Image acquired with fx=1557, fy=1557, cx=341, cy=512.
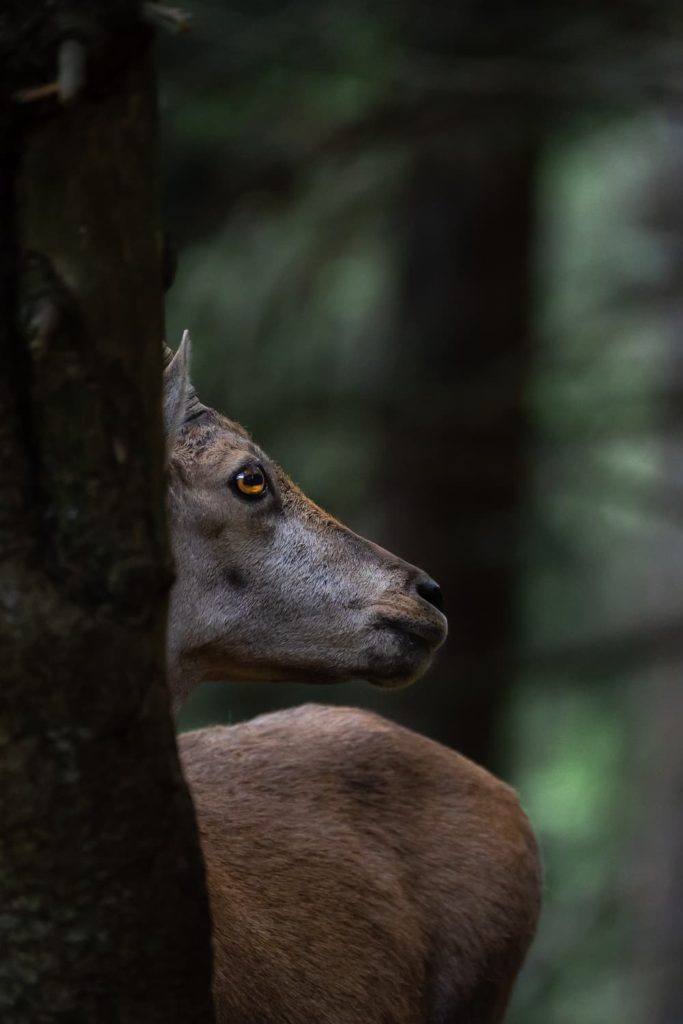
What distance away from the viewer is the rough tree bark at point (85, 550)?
2680mm

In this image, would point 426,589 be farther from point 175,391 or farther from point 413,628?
point 175,391

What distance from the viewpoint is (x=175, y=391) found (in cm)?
487

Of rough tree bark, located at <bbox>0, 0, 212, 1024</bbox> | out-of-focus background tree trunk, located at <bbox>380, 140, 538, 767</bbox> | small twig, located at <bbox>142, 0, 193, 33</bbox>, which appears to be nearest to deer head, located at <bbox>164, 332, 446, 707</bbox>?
rough tree bark, located at <bbox>0, 0, 212, 1024</bbox>

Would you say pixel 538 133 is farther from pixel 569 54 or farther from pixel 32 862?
pixel 32 862

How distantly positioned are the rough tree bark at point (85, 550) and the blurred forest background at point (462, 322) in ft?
20.5

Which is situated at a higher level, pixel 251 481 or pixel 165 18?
pixel 165 18

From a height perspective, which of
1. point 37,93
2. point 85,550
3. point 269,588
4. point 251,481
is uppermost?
point 37,93

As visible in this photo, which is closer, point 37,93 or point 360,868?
point 37,93

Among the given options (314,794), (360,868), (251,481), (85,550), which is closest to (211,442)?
(251,481)

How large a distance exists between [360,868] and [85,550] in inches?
120

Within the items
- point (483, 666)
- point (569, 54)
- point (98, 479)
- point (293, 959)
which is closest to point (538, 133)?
point (569, 54)

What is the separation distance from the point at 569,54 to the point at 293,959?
652 centimetres

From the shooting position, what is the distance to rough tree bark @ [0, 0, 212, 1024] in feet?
8.79

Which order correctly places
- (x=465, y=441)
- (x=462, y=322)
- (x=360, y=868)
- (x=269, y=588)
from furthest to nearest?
(x=462, y=322) < (x=465, y=441) < (x=360, y=868) < (x=269, y=588)
